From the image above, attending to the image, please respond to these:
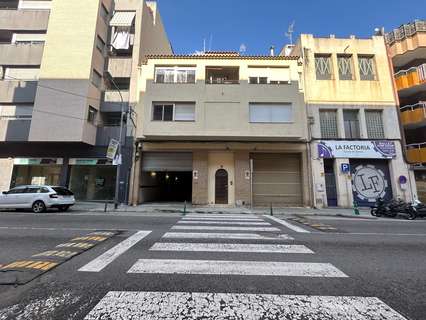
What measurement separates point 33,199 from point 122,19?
1627 centimetres

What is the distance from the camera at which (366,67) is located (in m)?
19.1

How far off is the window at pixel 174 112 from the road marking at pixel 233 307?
1517 cm

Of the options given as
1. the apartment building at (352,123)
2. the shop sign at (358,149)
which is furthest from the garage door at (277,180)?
the shop sign at (358,149)

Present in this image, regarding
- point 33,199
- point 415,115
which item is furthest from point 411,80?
point 33,199

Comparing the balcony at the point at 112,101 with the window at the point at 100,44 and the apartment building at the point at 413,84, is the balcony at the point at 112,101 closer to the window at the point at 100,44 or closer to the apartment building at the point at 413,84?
the window at the point at 100,44

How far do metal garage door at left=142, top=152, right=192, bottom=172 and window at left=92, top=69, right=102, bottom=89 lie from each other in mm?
7218

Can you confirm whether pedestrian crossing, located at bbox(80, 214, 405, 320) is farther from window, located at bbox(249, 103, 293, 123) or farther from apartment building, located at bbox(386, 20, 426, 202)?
apartment building, located at bbox(386, 20, 426, 202)

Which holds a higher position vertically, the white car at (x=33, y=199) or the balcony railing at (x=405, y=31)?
the balcony railing at (x=405, y=31)

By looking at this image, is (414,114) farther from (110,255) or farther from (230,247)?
(110,255)

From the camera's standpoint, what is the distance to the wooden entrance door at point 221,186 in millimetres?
17906

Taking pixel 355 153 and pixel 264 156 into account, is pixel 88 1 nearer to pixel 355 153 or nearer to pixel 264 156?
pixel 264 156

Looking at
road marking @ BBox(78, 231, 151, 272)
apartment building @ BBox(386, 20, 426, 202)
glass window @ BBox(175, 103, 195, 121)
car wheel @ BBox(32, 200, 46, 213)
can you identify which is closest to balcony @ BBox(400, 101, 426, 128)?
apartment building @ BBox(386, 20, 426, 202)

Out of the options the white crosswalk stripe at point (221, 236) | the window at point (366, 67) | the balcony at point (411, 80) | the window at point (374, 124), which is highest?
the window at point (366, 67)

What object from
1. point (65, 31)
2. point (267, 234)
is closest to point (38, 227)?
point (267, 234)
